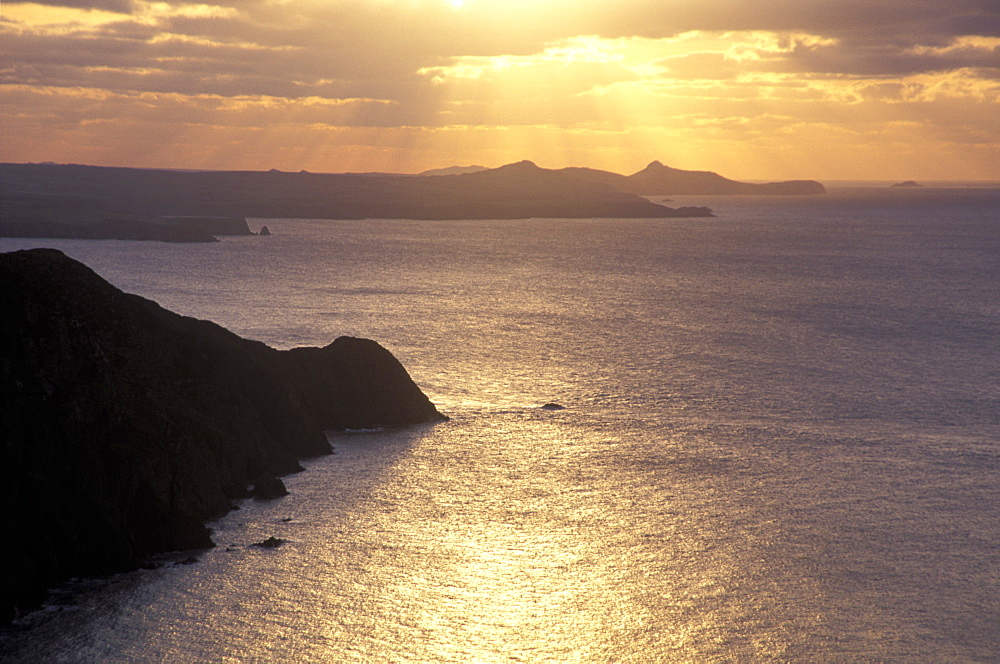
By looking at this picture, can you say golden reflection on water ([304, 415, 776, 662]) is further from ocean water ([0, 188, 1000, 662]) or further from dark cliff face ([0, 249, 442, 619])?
dark cliff face ([0, 249, 442, 619])

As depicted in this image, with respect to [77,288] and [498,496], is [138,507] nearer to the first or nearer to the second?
[77,288]

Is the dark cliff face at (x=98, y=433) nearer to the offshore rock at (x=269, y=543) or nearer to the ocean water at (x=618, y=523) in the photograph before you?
the ocean water at (x=618, y=523)

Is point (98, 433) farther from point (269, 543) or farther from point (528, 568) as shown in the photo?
point (528, 568)

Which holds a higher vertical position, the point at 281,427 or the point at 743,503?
the point at 281,427

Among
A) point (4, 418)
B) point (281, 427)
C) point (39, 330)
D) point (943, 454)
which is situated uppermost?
point (39, 330)

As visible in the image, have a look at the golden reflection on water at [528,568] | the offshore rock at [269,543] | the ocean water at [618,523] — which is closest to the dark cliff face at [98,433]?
the ocean water at [618,523]

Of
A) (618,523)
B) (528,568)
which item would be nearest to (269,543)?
(528,568)

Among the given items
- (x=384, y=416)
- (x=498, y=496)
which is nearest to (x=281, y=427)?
(x=384, y=416)

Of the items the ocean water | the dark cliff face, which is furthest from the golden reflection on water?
the dark cliff face
